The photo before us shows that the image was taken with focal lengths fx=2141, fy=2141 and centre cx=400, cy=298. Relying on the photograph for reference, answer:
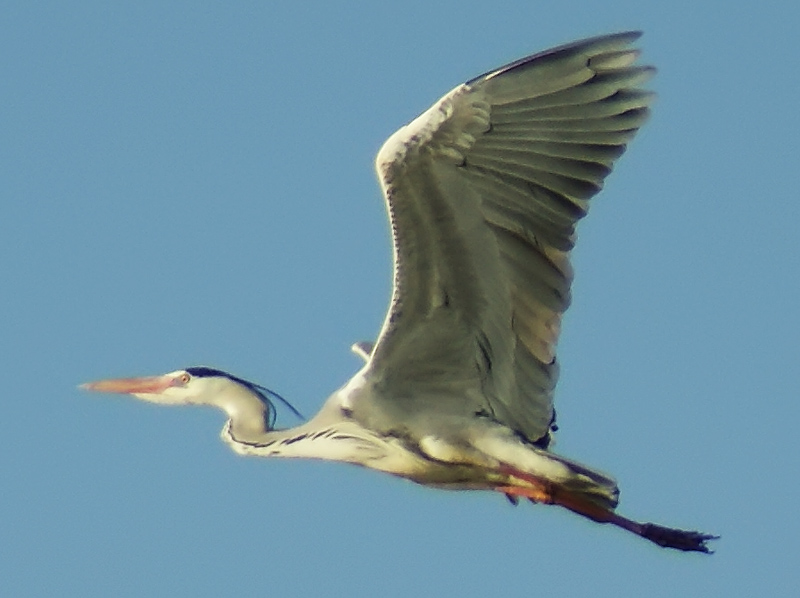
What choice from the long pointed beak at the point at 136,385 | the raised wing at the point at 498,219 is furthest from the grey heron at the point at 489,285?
the long pointed beak at the point at 136,385

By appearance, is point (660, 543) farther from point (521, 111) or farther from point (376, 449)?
point (521, 111)

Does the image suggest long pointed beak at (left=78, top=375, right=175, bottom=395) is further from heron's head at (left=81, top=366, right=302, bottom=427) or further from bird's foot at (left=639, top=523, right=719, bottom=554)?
bird's foot at (left=639, top=523, right=719, bottom=554)

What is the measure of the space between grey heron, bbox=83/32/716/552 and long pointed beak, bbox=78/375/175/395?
36.8 inches

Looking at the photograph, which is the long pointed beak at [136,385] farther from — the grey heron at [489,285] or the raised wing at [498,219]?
the raised wing at [498,219]

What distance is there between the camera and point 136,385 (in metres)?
14.2

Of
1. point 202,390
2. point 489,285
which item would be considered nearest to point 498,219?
point 489,285

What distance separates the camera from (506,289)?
1251 cm

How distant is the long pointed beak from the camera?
46.2 ft

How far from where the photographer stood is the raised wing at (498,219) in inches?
472

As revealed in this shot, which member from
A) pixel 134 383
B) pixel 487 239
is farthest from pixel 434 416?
pixel 134 383

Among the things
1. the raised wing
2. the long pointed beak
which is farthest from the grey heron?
the long pointed beak

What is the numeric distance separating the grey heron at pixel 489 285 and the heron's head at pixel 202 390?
25 centimetres

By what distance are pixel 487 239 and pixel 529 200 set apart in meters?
0.35

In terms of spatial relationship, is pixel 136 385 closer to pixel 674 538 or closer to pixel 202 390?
pixel 202 390
